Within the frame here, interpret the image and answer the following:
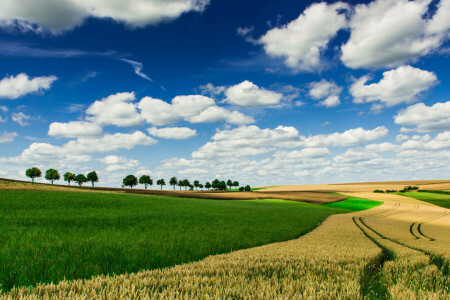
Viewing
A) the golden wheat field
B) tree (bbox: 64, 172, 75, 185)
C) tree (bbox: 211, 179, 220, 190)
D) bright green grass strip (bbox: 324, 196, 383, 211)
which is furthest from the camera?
tree (bbox: 211, 179, 220, 190)

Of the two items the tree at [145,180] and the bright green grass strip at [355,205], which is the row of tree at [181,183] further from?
the bright green grass strip at [355,205]

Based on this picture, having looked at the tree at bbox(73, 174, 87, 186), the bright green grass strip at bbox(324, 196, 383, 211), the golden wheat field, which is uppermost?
the tree at bbox(73, 174, 87, 186)

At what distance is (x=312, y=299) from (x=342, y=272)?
5.65 feet

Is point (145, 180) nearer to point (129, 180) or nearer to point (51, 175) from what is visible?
point (129, 180)

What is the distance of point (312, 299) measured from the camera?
2.81 metres

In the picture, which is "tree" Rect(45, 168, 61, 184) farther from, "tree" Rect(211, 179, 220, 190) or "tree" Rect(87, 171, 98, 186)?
"tree" Rect(211, 179, 220, 190)

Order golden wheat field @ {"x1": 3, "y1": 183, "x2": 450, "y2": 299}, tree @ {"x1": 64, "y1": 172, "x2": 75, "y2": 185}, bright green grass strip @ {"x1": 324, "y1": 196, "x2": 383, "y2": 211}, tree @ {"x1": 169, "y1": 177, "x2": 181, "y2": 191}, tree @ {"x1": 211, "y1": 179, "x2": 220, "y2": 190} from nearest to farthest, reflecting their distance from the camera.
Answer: golden wheat field @ {"x1": 3, "y1": 183, "x2": 450, "y2": 299}, bright green grass strip @ {"x1": 324, "y1": 196, "x2": 383, "y2": 211}, tree @ {"x1": 64, "y1": 172, "x2": 75, "y2": 185}, tree @ {"x1": 211, "y1": 179, "x2": 220, "y2": 190}, tree @ {"x1": 169, "y1": 177, "x2": 181, "y2": 191}

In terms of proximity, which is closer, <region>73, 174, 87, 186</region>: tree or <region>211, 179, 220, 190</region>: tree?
<region>73, 174, 87, 186</region>: tree

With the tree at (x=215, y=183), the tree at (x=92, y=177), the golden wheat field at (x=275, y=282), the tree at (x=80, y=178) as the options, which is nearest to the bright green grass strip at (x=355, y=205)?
the golden wheat field at (x=275, y=282)

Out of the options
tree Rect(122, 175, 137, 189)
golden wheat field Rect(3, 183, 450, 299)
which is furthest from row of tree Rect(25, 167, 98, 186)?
golden wheat field Rect(3, 183, 450, 299)

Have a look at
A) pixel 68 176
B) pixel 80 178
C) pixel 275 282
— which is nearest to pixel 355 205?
pixel 275 282

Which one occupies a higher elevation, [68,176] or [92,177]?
[68,176]

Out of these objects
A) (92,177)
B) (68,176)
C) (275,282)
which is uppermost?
(68,176)

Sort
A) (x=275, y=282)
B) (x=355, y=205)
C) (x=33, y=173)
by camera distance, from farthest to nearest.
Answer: (x=33, y=173) → (x=355, y=205) → (x=275, y=282)
